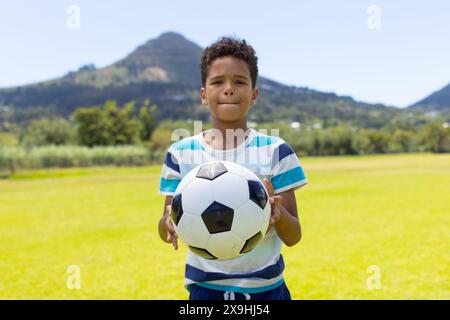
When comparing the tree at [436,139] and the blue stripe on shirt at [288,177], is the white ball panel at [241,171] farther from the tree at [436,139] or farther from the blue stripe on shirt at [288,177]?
the tree at [436,139]

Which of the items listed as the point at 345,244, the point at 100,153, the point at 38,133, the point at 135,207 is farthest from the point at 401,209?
the point at 38,133

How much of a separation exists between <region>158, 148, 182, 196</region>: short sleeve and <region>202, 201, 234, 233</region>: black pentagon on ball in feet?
1.37

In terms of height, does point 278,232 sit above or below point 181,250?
above

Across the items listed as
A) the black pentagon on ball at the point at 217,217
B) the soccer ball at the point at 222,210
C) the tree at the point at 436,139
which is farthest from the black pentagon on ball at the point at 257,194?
the tree at the point at 436,139

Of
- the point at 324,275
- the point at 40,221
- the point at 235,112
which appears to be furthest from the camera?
the point at 40,221

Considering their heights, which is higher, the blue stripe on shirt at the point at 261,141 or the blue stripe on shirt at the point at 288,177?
the blue stripe on shirt at the point at 261,141

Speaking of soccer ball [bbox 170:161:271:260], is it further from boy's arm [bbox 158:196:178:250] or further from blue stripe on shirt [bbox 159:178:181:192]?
blue stripe on shirt [bbox 159:178:181:192]

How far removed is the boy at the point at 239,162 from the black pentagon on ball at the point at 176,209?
0.49 ft

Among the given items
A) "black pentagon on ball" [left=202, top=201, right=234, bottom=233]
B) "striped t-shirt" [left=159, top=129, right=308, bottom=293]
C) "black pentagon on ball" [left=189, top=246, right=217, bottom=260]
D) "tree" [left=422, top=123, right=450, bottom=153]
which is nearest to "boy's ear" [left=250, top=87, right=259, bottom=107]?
"striped t-shirt" [left=159, top=129, right=308, bottom=293]

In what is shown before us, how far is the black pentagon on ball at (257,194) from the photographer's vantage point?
2143 millimetres

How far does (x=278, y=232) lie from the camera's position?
7.84ft

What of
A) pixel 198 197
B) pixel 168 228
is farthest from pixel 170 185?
pixel 198 197
